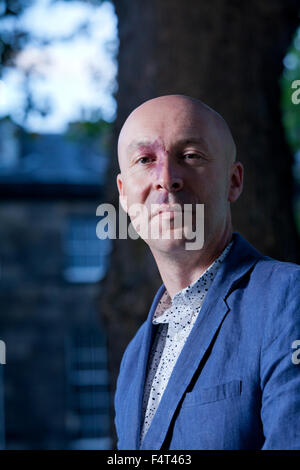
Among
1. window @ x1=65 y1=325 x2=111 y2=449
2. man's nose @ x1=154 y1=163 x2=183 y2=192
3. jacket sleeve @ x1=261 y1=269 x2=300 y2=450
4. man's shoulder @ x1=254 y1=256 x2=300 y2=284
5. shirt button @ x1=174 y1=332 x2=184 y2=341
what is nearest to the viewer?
jacket sleeve @ x1=261 y1=269 x2=300 y2=450

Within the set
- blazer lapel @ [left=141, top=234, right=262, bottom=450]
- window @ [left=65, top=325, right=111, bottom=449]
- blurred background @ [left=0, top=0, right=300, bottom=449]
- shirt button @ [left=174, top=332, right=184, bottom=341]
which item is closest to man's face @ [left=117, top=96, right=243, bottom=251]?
blazer lapel @ [left=141, top=234, right=262, bottom=450]

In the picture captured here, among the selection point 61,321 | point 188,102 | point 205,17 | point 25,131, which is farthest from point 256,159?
point 61,321

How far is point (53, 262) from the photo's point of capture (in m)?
19.2

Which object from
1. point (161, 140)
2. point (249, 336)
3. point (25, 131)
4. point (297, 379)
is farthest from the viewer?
point (25, 131)

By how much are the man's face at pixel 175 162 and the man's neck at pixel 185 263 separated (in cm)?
4

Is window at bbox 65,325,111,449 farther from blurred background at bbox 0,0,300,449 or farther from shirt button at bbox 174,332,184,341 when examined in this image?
shirt button at bbox 174,332,184,341

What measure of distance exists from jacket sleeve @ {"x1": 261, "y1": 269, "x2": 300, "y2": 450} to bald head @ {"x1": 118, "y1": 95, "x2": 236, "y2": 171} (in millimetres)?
470

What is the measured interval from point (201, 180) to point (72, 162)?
59.2ft

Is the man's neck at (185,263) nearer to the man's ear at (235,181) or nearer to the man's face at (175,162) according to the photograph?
the man's face at (175,162)

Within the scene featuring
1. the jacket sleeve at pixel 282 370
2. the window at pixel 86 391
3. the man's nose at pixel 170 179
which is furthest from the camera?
the window at pixel 86 391

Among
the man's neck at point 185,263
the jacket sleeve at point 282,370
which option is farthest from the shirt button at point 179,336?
the jacket sleeve at point 282,370

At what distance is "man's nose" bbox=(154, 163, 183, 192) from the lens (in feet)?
6.41

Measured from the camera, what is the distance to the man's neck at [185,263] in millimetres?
2008

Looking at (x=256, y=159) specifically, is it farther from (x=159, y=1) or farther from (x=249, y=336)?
(x=249, y=336)
